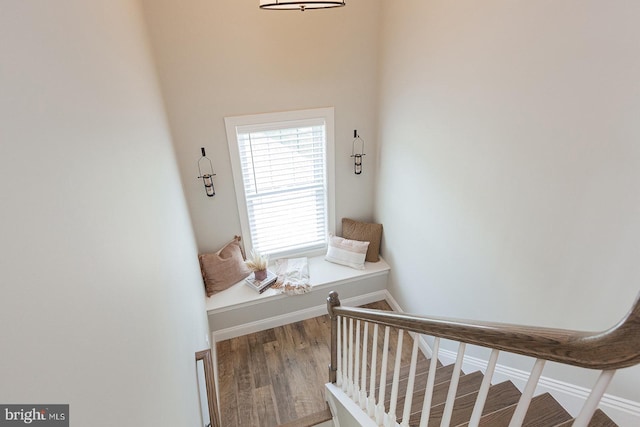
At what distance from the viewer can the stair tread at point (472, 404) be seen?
6.04ft

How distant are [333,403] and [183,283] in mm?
1533

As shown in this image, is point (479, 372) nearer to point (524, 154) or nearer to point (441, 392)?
point (441, 392)

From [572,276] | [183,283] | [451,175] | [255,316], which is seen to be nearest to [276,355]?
[255,316]

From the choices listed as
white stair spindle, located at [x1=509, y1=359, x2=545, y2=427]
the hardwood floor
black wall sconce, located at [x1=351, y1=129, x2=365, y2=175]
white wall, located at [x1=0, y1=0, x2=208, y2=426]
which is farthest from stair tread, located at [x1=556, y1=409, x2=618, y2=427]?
black wall sconce, located at [x1=351, y1=129, x2=365, y2=175]

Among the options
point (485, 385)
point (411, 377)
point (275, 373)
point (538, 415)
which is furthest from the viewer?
point (275, 373)

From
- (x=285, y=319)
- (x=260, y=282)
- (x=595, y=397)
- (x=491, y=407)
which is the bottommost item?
(x=285, y=319)

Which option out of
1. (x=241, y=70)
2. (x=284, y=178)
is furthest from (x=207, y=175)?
(x=241, y=70)

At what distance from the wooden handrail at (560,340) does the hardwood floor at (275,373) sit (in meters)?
2.45

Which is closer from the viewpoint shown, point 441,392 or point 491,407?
point 491,407

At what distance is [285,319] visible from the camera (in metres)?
4.00

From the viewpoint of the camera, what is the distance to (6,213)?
66 cm

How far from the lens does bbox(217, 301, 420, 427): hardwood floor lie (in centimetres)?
309

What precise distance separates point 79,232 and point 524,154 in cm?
217

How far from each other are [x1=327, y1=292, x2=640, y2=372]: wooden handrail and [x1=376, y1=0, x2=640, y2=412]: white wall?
3.70ft
